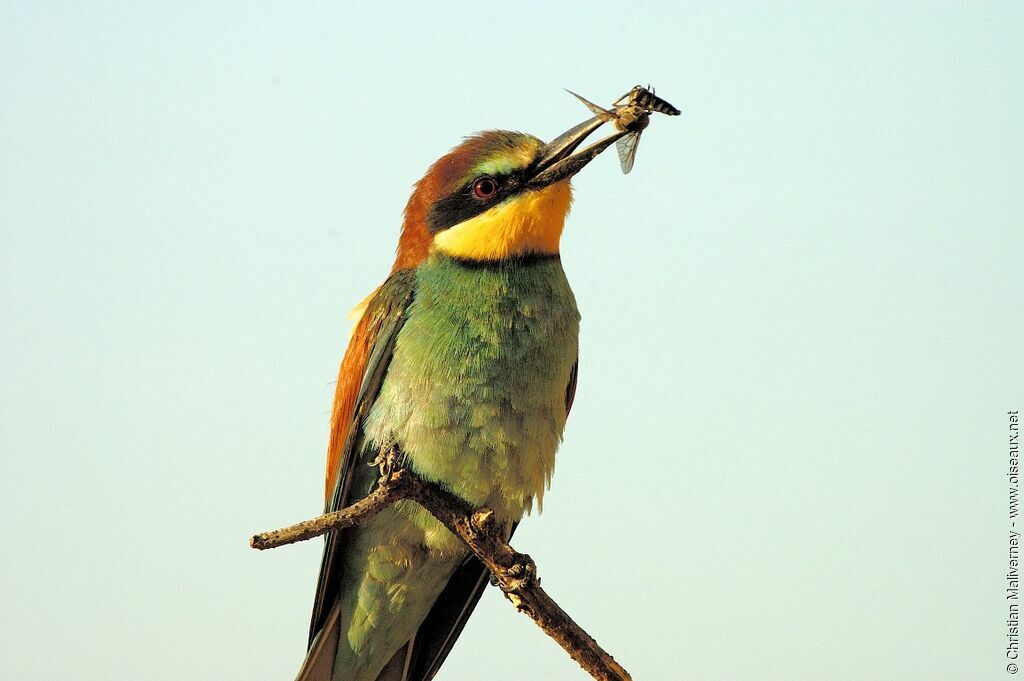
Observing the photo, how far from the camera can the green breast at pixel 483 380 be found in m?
2.83

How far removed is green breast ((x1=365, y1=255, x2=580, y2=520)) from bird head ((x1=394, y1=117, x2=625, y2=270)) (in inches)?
2.2

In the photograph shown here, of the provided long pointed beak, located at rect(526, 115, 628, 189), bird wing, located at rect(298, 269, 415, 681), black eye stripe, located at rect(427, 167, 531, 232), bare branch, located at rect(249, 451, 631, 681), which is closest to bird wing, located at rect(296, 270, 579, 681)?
bird wing, located at rect(298, 269, 415, 681)

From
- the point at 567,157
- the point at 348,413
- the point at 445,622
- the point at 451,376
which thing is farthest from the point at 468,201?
the point at 445,622

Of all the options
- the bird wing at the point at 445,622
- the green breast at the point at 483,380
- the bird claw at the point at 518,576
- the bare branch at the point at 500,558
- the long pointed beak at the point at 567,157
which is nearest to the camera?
the bare branch at the point at 500,558

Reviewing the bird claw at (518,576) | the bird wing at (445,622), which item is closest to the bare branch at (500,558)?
the bird claw at (518,576)

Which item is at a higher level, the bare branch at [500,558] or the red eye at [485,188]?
the red eye at [485,188]

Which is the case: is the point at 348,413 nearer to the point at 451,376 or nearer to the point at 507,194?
the point at 451,376

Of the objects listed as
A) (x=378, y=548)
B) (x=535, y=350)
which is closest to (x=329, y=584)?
(x=378, y=548)

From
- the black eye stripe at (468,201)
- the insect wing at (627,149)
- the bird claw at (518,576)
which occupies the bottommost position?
the bird claw at (518,576)

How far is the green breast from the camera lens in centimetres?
283

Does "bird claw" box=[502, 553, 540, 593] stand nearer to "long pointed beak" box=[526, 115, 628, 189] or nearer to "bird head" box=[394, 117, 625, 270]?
"bird head" box=[394, 117, 625, 270]

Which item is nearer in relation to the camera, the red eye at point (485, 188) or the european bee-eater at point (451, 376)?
the european bee-eater at point (451, 376)

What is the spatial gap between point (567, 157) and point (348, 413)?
3.03 ft

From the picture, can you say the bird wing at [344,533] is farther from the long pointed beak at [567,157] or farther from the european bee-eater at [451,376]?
the long pointed beak at [567,157]
